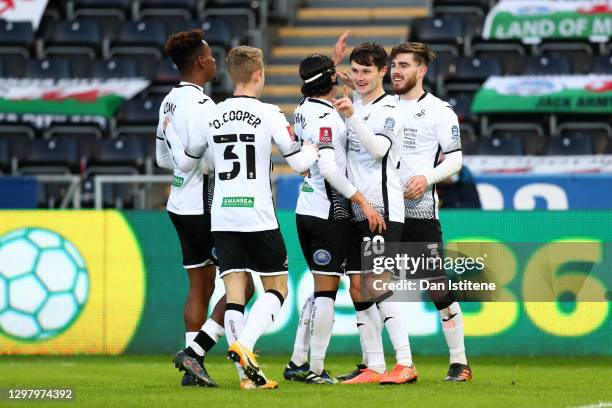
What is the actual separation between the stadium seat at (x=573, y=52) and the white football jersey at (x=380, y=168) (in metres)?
9.95

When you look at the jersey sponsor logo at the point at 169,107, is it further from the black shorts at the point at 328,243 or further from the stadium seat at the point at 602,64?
the stadium seat at the point at 602,64

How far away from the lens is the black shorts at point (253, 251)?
8.77m

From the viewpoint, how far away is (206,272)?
31.7 ft

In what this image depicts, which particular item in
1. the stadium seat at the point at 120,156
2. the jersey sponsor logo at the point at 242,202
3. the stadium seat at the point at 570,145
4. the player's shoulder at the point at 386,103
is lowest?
the stadium seat at the point at 120,156

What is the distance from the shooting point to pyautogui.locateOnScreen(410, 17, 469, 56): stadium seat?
19641mm

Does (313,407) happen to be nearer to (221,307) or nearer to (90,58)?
(221,307)

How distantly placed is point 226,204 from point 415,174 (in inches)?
61.0

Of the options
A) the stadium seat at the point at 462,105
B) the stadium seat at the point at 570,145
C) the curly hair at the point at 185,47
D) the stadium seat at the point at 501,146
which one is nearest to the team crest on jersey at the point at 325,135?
the curly hair at the point at 185,47

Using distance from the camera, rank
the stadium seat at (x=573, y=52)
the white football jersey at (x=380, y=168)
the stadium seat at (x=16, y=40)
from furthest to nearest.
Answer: the stadium seat at (x=16, y=40)
the stadium seat at (x=573, y=52)
the white football jersey at (x=380, y=168)

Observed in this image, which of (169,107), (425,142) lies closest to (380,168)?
(425,142)

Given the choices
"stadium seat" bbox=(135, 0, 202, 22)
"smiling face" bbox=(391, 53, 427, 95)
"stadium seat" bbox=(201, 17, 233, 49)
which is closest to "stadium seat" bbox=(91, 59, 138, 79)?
"stadium seat" bbox=(201, 17, 233, 49)

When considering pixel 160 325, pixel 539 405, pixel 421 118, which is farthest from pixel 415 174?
pixel 160 325

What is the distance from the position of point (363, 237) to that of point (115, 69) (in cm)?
1103

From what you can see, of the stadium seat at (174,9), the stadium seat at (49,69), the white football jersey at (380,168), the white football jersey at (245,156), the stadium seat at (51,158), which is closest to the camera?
the white football jersey at (245,156)
